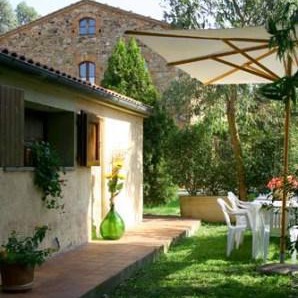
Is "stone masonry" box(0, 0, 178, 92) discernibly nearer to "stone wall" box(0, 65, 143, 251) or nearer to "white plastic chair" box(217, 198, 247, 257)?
"stone wall" box(0, 65, 143, 251)

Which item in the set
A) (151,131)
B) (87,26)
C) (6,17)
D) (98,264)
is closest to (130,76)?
(151,131)

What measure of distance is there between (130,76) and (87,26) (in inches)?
510

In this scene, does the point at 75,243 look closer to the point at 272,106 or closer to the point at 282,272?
the point at 282,272

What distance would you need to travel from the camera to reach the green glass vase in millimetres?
9570

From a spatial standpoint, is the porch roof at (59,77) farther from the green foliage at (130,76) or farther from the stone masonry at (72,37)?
the stone masonry at (72,37)

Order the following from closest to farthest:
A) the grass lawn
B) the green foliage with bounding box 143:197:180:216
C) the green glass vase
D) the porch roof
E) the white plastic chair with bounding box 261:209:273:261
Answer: the porch roof
the grass lawn
the white plastic chair with bounding box 261:209:273:261
the green glass vase
the green foliage with bounding box 143:197:180:216

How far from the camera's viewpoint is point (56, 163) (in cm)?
761

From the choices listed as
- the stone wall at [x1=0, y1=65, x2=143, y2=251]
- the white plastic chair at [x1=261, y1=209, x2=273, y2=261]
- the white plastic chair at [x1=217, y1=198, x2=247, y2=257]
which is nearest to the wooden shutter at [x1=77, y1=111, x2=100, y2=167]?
the stone wall at [x1=0, y1=65, x2=143, y2=251]

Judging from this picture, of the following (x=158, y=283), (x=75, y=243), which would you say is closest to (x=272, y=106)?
(x=75, y=243)

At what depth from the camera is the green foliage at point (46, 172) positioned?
7391mm

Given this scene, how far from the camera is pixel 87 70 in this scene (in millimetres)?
28016

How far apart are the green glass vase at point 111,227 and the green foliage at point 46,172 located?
2.00 meters

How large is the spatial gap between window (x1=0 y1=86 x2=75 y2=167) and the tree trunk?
6494mm

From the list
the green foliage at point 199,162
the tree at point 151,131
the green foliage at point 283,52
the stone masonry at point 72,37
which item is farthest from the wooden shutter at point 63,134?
the stone masonry at point 72,37
